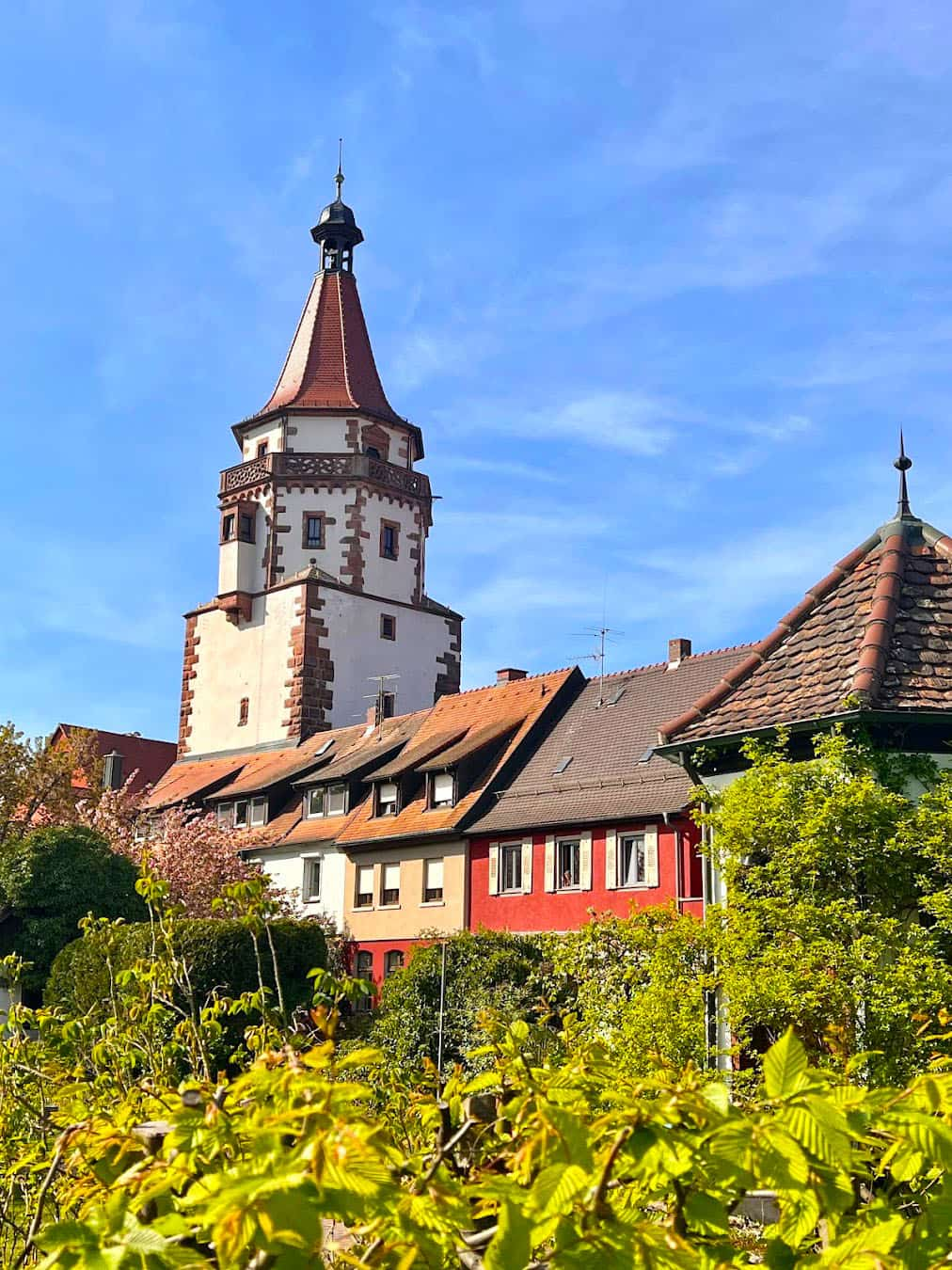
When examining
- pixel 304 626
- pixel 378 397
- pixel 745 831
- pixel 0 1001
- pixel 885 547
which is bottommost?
pixel 0 1001

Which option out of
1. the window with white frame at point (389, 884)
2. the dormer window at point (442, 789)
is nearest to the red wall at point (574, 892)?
the dormer window at point (442, 789)

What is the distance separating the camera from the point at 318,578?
55.9 metres

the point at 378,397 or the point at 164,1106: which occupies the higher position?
the point at 378,397

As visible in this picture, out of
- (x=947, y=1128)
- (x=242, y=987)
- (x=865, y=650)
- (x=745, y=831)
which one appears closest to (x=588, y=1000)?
(x=745, y=831)

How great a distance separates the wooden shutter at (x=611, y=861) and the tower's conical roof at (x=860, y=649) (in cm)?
1811

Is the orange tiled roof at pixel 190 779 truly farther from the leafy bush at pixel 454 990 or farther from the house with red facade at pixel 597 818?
the leafy bush at pixel 454 990

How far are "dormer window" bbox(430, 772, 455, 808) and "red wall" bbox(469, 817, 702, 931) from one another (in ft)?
6.62

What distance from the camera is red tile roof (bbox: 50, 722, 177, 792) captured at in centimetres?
6550

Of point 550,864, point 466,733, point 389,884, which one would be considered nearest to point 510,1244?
point 550,864

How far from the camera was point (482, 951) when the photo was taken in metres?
27.0

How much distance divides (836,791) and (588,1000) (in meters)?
3.85

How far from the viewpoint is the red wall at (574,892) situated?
30.8 meters

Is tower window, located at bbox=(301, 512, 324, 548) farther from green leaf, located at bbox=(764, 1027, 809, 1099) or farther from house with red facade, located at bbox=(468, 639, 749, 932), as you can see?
green leaf, located at bbox=(764, 1027, 809, 1099)

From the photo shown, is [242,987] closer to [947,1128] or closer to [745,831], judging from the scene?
[745,831]
